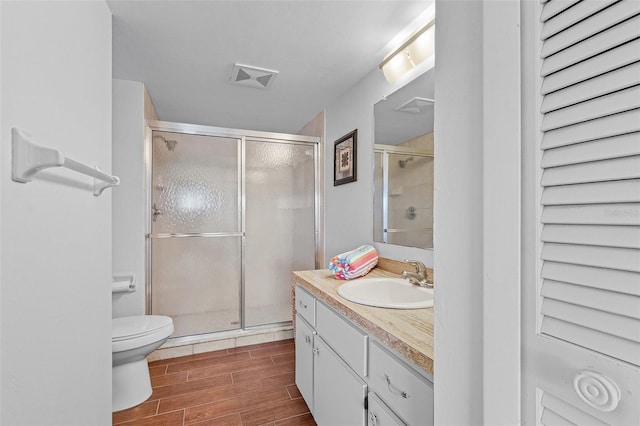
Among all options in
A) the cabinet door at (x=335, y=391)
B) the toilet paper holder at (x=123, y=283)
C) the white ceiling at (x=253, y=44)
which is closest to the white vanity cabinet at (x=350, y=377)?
the cabinet door at (x=335, y=391)

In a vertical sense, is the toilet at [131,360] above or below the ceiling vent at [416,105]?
below

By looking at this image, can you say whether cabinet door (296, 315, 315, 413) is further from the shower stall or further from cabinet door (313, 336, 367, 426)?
the shower stall

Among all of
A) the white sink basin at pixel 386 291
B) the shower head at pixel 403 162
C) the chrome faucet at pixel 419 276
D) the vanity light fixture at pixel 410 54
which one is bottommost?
the white sink basin at pixel 386 291

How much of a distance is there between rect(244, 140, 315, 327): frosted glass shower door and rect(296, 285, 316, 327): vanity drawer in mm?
1072

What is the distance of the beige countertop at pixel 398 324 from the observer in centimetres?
84

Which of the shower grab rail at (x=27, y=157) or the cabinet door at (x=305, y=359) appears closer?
the shower grab rail at (x=27, y=157)

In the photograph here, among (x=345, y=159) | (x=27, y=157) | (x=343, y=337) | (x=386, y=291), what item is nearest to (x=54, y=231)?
(x=27, y=157)

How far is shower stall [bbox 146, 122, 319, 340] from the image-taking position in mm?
2545

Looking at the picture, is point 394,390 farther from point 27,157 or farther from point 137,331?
point 137,331

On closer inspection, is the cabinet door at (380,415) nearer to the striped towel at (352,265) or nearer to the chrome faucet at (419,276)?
the chrome faucet at (419,276)

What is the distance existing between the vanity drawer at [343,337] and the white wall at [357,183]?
61 centimetres

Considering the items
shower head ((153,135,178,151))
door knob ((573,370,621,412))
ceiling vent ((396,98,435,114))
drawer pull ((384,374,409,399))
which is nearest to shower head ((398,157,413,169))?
ceiling vent ((396,98,435,114))

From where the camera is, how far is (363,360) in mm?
1115

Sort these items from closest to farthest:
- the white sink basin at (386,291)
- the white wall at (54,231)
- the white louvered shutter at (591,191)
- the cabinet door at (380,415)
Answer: the white louvered shutter at (591,191) → the white wall at (54,231) → the cabinet door at (380,415) → the white sink basin at (386,291)
